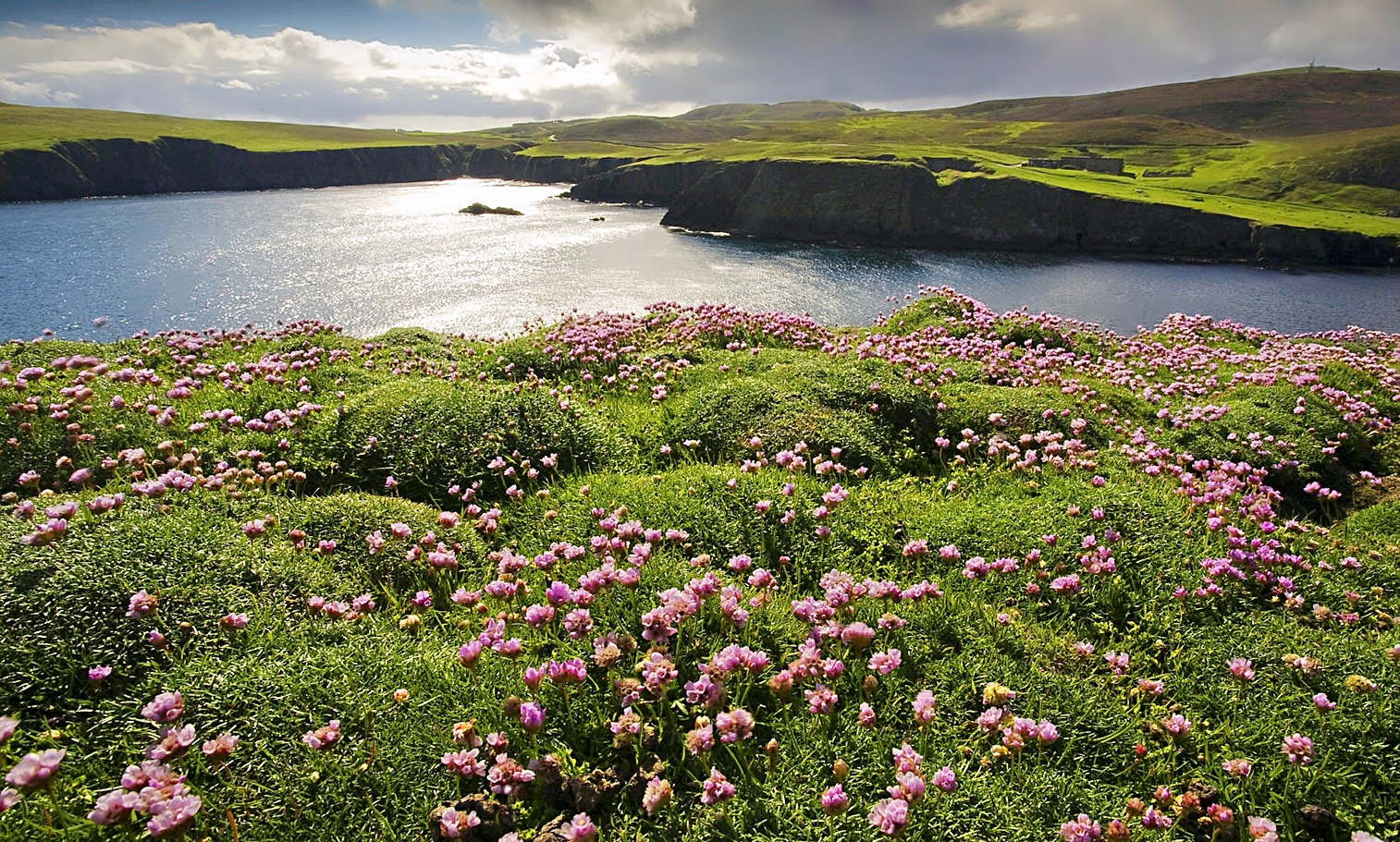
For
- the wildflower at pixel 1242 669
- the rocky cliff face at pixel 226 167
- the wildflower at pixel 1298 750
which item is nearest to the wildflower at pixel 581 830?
the wildflower at pixel 1298 750

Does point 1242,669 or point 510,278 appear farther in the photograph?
point 510,278

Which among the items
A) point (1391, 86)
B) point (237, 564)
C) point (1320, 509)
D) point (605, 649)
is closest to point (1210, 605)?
point (605, 649)

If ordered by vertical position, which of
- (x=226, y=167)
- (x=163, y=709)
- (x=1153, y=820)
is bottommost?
(x=1153, y=820)

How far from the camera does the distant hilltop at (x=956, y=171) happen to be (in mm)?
68250

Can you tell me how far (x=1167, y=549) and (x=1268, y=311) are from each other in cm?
4883

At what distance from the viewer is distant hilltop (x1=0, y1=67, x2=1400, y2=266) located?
68.2 metres

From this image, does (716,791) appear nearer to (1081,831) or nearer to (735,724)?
(735,724)

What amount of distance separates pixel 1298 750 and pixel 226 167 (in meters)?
178

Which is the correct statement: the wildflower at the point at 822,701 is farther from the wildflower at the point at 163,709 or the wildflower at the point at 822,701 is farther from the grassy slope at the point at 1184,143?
the grassy slope at the point at 1184,143

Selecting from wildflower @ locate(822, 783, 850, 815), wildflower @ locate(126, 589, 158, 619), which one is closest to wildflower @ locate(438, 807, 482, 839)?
wildflower @ locate(822, 783, 850, 815)

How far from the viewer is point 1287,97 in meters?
181

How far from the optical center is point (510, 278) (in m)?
48.1

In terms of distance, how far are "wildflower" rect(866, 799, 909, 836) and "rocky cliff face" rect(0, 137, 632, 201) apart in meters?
135

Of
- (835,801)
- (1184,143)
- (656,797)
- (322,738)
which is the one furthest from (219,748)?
(1184,143)
